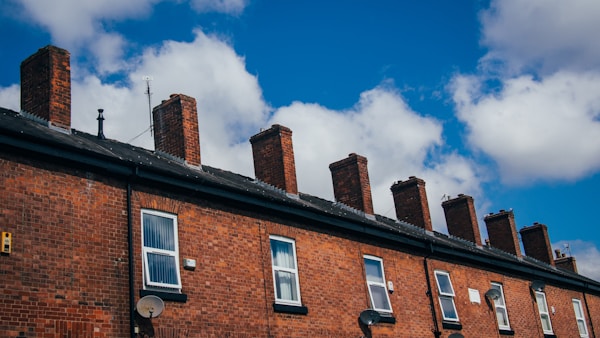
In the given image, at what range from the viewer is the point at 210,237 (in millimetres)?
15594

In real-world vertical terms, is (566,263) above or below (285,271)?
above

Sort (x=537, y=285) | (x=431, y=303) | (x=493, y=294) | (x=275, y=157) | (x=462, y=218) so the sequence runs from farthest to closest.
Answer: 1. (x=462, y=218)
2. (x=537, y=285)
3. (x=493, y=294)
4. (x=431, y=303)
5. (x=275, y=157)

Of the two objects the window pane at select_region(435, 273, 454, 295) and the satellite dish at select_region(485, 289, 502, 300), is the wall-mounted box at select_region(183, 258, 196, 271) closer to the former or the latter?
the window pane at select_region(435, 273, 454, 295)

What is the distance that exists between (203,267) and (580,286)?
865 inches

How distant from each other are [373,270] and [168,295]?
7.87 meters

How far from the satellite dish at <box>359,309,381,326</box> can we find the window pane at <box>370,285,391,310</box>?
1159 mm

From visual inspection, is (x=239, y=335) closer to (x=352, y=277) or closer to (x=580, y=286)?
(x=352, y=277)

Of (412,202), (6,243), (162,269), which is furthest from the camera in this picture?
(412,202)

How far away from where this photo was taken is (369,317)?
18.4m

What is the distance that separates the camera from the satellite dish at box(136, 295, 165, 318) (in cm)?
1311

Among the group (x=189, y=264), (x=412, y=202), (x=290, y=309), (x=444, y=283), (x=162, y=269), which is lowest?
(x=290, y=309)

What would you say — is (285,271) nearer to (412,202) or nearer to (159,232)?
(159,232)

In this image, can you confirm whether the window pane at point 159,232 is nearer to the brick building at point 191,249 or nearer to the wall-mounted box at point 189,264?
the brick building at point 191,249

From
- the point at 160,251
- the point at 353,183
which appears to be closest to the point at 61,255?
the point at 160,251
